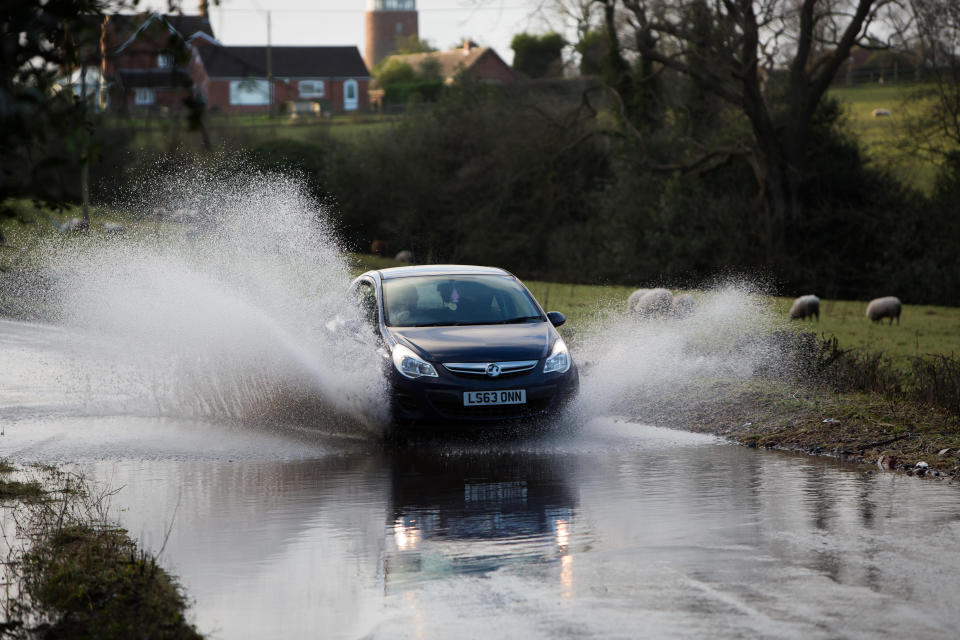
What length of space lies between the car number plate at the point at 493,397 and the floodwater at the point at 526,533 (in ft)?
1.65

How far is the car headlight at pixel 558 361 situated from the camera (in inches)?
499

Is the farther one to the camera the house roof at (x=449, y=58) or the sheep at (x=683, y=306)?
the house roof at (x=449, y=58)

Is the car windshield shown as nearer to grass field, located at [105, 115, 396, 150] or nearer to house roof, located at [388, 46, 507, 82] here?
grass field, located at [105, 115, 396, 150]

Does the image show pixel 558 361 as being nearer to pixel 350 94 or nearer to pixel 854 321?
pixel 854 321

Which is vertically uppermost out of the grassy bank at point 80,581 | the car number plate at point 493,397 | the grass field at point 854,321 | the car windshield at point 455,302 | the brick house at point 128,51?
the brick house at point 128,51

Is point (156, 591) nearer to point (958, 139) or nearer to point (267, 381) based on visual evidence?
point (267, 381)

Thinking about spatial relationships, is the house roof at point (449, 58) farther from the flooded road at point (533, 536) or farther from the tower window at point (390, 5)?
the flooded road at point (533, 536)

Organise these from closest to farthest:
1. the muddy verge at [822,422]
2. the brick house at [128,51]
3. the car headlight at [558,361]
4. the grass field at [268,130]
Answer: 1. the brick house at [128,51]
2. the muddy verge at [822,422]
3. the car headlight at [558,361]
4. the grass field at [268,130]

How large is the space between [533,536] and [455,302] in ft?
18.1

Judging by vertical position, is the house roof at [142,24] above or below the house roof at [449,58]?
below

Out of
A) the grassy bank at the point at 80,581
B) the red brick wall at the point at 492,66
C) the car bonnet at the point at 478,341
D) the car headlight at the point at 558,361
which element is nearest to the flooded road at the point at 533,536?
the grassy bank at the point at 80,581

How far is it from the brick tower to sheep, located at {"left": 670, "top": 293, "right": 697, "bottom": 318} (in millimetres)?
146031

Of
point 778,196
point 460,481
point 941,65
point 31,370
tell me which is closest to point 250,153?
point 778,196

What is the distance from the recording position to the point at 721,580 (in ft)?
24.0
